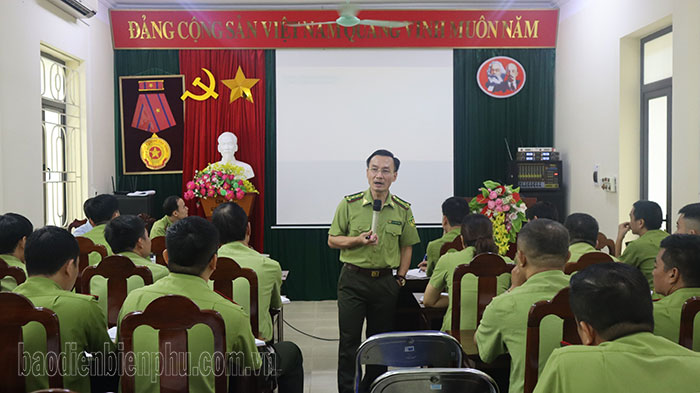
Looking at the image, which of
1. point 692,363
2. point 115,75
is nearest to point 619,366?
point 692,363

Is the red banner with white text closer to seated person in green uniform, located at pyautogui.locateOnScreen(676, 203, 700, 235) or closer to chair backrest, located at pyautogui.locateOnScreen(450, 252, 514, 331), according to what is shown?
seated person in green uniform, located at pyautogui.locateOnScreen(676, 203, 700, 235)

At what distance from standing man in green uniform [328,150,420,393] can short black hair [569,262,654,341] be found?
1.99 metres

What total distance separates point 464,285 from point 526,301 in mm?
930

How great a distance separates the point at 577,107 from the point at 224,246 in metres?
4.76

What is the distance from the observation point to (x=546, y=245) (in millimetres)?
2246

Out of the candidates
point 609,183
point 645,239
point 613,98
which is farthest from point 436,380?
point 613,98

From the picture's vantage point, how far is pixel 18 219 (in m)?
3.23

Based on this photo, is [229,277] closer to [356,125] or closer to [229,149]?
[229,149]

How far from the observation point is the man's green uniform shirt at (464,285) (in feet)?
9.77

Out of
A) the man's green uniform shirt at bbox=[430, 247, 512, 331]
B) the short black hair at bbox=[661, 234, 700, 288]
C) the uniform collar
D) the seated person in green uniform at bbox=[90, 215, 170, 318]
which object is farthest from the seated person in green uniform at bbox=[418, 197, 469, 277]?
the short black hair at bbox=[661, 234, 700, 288]

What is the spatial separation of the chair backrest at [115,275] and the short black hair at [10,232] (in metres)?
0.63

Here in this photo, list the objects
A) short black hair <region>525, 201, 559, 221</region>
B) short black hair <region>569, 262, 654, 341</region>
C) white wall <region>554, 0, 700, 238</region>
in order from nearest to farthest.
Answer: short black hair <region>569, 262, 654, 341</region>
short black hair <region>525, 201, 559, 221</region>
white wall <region>554, 0, 700, 238</region>

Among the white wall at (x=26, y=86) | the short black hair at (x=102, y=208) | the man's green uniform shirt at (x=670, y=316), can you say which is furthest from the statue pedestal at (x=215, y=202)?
the man's green uniform shirt at (x=670, y=316)

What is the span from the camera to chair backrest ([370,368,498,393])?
1659 millimetres
